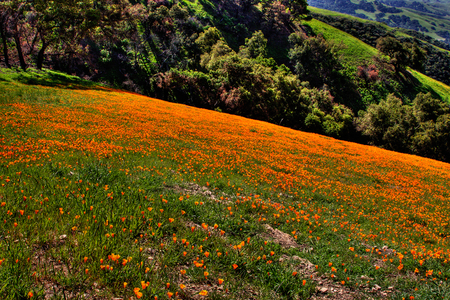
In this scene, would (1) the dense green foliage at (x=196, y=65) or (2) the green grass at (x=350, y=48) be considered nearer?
(1) the dense green foliage at (x=196, y=65)

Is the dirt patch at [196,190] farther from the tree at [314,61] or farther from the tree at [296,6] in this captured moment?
the tree at [296,6]

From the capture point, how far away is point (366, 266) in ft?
17.4

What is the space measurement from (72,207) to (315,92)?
190ft

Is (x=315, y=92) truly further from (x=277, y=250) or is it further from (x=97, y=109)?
(x=277, y=250)

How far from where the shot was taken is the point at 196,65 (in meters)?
58.9

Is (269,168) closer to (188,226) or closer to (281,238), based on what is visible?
(281,238)

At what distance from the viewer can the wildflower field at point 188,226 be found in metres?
3.23

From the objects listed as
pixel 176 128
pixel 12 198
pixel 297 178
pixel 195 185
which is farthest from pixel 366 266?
pixel 176 128

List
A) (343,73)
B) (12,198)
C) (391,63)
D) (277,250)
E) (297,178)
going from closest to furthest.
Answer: (12,198)
(277,250)
(297,178)
(343,73)
(391,63)

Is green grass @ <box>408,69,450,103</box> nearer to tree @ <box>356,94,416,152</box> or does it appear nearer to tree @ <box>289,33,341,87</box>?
tree @ <box>289,33,341,87</box>

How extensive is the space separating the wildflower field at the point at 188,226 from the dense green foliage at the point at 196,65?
2759cm

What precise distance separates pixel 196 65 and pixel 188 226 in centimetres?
5950

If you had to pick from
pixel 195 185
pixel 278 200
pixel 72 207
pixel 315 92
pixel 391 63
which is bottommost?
pixel 278 200

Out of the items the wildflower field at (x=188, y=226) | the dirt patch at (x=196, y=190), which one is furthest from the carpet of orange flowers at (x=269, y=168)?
the dirt patch at (x=196, y=190)
